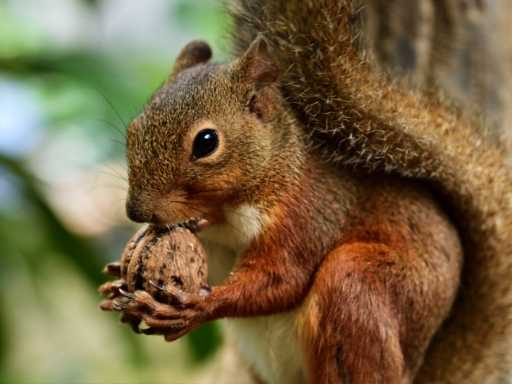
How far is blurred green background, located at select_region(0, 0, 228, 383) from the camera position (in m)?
2.48

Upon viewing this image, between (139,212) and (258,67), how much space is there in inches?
15.9

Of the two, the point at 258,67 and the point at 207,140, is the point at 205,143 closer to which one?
the point at 207,140

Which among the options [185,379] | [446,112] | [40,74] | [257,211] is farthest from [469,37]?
[185,379]

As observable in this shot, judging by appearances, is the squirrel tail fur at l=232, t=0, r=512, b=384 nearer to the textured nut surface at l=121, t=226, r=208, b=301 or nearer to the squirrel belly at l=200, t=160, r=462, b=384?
the squirrel belly at l=200, t=160, r=462, b=384

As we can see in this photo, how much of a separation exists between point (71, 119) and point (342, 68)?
154 centimetres

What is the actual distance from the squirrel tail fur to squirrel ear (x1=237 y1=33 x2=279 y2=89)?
2.9 inches

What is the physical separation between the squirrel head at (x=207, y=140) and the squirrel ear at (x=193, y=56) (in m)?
0.10

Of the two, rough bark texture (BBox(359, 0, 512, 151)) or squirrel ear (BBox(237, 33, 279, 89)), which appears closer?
squirrel ear (BBox(237, 33, 279, 89))

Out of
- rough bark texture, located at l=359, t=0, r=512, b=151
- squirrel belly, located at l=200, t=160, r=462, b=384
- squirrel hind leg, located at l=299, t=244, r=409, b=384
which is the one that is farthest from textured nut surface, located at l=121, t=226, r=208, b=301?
rough bark texture, located at l=359, t=0, r=512, b=151

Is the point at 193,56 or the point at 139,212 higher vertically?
the point at 193,56

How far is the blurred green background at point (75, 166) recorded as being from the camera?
2484 millimetres

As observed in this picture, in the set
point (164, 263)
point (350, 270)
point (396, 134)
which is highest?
point (396, 134)

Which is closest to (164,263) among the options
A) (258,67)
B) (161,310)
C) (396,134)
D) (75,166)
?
(161,310)

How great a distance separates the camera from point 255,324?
5.54 feet
